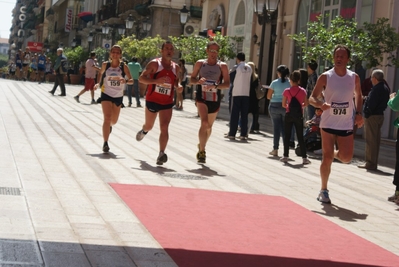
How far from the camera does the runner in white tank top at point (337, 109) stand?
1014cm

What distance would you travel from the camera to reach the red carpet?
6.87 metres

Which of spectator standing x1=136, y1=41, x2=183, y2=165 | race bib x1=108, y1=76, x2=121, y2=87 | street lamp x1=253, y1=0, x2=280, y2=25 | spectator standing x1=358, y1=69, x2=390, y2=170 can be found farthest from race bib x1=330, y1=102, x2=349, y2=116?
street lamp x1=253, y1=0, x2=280, y2=25

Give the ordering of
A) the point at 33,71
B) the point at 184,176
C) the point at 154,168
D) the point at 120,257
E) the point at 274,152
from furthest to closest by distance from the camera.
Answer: the point at 33,71 < the point at 274,152 < the point at 154,168 < the point at 184,176 < the point at 120,257

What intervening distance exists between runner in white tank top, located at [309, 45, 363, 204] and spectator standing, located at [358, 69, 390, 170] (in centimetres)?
491

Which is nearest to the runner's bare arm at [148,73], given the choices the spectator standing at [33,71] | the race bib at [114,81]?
the race bib at [114,81]

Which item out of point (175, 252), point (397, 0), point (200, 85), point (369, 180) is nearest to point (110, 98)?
point (200, 85)

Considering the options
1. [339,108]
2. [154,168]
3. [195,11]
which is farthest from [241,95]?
[195,11]

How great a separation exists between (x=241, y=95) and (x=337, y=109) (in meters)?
9.20

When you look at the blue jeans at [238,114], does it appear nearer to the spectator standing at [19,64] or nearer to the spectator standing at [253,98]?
the spectator standing at [253,98]

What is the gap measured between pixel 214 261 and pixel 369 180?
7221 millimetres

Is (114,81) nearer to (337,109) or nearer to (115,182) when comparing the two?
(115,182)

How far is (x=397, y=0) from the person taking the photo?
2238cm

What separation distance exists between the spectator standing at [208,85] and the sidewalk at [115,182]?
430mm

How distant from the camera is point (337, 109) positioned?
10.1m
